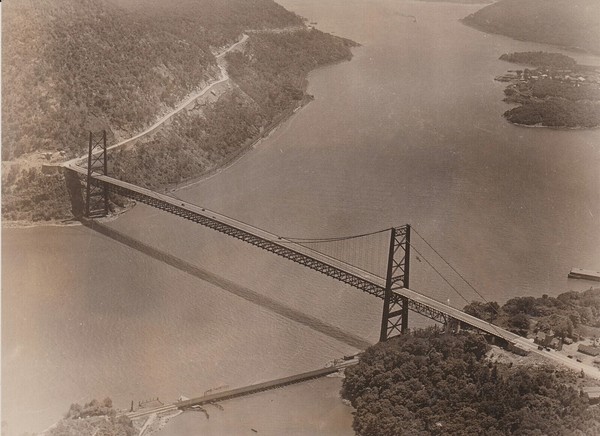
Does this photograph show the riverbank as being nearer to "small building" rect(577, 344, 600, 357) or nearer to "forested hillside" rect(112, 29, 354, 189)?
"small building" rect(577, 344, 600, 357)

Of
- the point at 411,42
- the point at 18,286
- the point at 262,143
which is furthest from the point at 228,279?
the point at 411,42

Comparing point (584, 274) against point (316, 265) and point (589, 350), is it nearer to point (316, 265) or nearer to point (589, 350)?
point (589, 350)

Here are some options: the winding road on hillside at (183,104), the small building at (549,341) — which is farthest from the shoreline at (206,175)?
the small building at (549,341)

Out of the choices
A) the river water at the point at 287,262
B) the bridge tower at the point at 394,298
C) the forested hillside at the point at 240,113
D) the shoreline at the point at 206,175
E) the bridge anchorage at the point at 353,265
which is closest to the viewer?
the river water at the point at 287,262

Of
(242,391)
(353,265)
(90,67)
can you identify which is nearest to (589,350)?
(353,265)

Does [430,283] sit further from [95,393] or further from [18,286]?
[18,286]

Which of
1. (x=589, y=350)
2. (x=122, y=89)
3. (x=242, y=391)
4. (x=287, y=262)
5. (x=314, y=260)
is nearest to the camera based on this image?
(x=242, y=391)

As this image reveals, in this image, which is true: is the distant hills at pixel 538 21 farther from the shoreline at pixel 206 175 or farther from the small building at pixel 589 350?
the small building at pixel 589 350

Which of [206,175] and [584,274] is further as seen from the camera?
[206,175]
